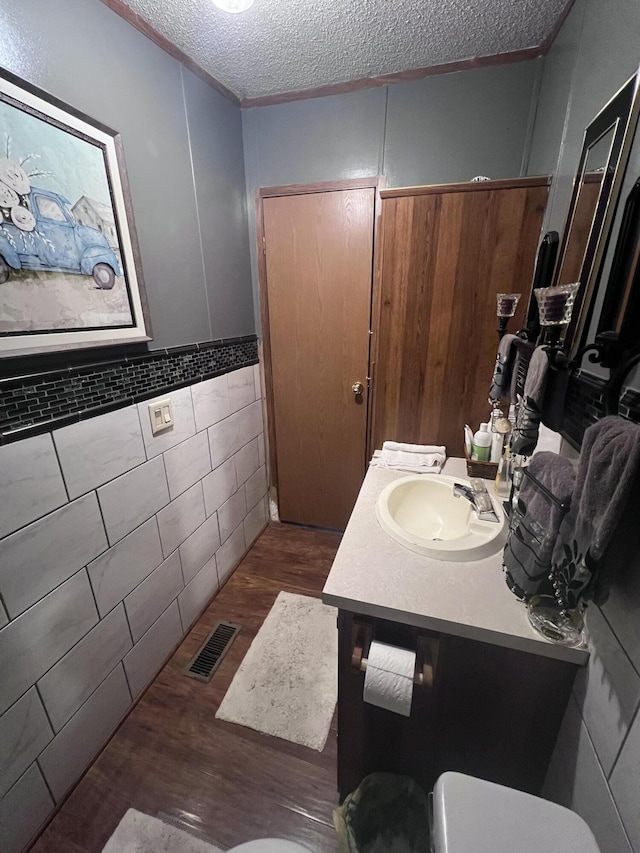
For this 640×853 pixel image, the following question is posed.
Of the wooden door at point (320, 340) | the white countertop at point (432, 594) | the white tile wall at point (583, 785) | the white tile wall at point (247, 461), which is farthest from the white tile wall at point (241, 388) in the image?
the white tile wall at point (583, 785)

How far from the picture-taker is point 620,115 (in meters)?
0.72

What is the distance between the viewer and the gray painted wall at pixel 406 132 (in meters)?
1.43

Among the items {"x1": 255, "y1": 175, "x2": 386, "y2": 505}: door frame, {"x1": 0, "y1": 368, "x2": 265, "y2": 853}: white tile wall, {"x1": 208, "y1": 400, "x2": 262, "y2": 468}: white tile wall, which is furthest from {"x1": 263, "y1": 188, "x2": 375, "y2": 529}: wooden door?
{"x1": 0, "y1": 368, "x2": 265, "y2": 853}: white tile wall

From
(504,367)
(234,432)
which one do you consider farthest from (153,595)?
(504,367)

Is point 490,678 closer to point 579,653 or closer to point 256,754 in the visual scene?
point 579,653

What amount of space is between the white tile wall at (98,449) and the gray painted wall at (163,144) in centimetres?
36

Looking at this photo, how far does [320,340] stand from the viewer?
1.88m

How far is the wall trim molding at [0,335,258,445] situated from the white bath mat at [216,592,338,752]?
1.20m

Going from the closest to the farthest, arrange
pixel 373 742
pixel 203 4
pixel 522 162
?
pixel 373 742, pixel 203 4, pixel 522 162

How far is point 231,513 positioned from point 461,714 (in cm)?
138

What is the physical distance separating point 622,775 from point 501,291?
54.5 inches

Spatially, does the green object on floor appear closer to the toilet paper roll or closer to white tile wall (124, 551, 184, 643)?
the toilet paper roll

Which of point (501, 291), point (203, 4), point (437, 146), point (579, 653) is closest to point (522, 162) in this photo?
point (437, 146)

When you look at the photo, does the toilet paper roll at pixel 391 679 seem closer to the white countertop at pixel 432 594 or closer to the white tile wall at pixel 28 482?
the white countertop at pixel 432 594
